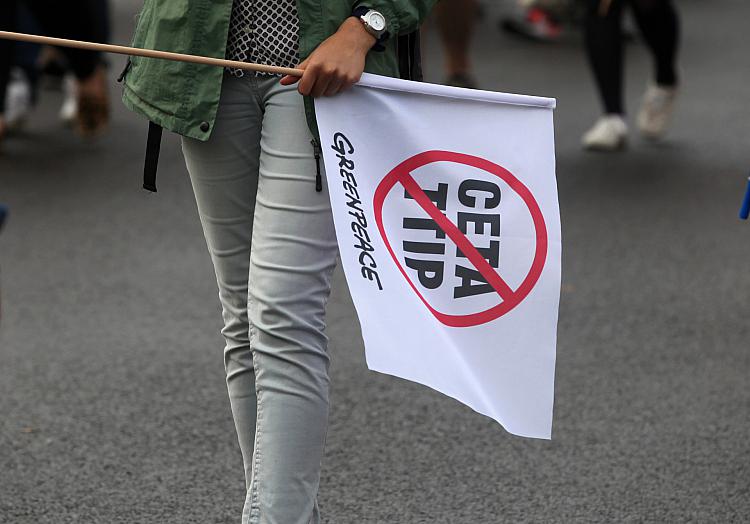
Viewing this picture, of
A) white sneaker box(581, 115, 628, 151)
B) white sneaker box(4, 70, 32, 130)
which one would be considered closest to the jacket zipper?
white sneaker box(581, 115, 628, 151)

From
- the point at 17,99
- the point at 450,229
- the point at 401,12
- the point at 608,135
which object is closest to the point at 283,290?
the point at 450,229

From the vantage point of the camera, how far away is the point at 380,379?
4371 millimetres

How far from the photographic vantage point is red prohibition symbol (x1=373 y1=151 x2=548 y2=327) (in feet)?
8.86

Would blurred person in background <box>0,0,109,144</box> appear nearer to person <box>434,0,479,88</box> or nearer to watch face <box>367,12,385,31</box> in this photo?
person <box>434,0,479,88</box>

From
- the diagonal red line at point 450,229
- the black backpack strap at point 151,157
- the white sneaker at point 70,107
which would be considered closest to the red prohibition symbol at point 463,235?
the diagonal red line at point 450,229

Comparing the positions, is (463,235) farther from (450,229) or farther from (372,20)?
(372,20)

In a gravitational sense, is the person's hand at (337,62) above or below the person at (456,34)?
above

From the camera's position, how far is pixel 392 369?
263 centimetres

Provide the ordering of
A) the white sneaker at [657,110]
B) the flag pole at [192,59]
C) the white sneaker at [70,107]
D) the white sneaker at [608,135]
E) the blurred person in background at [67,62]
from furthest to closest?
the white sneaker at [70,107], the white sneaker at [657,110], the white sneaker at [608,135], the blurred person in background at [67,62], the flag pole at [192,59]

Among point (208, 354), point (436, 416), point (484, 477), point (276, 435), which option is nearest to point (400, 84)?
point (276, 435)

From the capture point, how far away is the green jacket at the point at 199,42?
260cm

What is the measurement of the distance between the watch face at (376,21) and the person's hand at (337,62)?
0.06 feet

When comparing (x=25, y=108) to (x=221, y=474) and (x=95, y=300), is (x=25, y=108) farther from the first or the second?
(x=221, y=474)

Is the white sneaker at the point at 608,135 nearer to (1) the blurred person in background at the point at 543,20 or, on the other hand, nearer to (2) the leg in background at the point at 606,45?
(2) the leg in background at the point at 606,45
